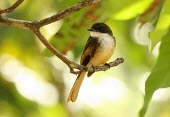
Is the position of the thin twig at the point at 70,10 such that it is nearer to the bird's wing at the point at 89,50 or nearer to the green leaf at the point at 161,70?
the green leaf at the point at 161,70

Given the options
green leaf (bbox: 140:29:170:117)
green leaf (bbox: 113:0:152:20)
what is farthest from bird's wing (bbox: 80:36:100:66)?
green leaf (bbox: 140:29:170:117)

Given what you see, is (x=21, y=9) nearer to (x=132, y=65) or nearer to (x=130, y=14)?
(x=132, y=65)

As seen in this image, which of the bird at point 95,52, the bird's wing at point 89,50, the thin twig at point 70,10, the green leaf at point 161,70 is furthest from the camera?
the bird's wing at point 89,50

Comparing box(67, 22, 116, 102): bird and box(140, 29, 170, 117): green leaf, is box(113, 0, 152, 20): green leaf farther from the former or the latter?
box(140, 29, 170, 117): green leaf

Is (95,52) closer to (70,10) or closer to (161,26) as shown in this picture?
(161,26)

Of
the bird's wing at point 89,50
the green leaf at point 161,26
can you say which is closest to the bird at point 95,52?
the bird's wing at point 89,50
